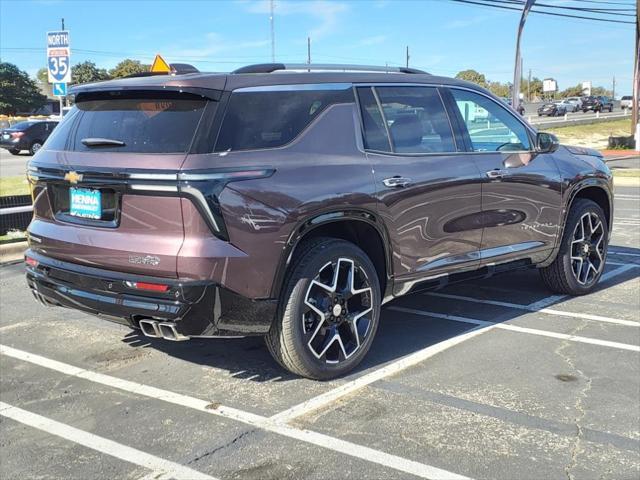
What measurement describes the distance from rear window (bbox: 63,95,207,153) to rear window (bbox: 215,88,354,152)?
7.3 inches

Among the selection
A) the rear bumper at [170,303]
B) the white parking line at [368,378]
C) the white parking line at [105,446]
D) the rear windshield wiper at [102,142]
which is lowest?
the white parking line at [105,446]

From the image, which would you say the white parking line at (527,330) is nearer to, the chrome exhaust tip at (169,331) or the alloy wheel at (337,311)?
the alloy wheel at (337,311)

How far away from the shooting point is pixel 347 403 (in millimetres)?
3869

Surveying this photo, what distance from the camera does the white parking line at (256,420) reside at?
3135 mm

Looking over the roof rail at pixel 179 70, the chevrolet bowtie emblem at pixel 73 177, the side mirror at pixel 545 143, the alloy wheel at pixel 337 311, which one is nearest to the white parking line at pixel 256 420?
the alloy wheel at pixel 337 311

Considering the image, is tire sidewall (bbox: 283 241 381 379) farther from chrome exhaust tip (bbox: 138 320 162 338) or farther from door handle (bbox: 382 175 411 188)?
chrome exhaust tip (bbox: 138 320 162 338)

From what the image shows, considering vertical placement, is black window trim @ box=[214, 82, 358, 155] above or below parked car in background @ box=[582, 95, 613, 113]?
below

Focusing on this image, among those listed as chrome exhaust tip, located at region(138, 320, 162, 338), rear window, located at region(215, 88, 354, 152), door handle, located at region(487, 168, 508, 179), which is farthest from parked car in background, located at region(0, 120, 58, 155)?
chrome exhaust tip, located at region(138, 320, 162, 338)

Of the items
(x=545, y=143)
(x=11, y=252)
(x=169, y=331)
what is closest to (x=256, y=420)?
(x=169, y=331)

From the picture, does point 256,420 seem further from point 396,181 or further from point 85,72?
point 85,72

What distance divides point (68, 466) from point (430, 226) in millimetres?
2735

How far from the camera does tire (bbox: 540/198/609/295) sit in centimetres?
602

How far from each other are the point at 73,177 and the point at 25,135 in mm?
26382

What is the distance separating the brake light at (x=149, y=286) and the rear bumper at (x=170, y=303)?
2 cm
